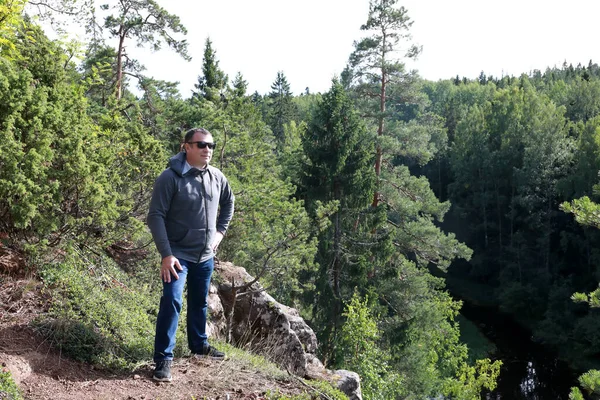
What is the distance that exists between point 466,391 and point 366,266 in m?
5.91

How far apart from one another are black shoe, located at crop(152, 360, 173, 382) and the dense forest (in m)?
0.36

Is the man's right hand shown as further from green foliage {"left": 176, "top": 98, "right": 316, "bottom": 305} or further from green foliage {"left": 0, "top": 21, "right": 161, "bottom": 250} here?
green foliage {"left": 176, "top": 98, "right": 316, "bottom": 305}

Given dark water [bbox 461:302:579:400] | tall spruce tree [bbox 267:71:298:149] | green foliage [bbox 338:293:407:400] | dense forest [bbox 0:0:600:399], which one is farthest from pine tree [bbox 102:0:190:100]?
tall spruce tree [bbox 267:71:298:149]

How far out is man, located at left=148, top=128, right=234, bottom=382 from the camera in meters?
3.95

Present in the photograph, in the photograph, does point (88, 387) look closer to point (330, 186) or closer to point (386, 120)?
point (330, 186)

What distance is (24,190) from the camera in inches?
159

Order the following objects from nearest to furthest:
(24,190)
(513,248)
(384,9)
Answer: (24,190) < (384,9) < (513,248)

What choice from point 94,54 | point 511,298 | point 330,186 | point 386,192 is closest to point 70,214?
point 94,54

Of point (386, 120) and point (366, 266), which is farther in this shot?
point (386, 120)

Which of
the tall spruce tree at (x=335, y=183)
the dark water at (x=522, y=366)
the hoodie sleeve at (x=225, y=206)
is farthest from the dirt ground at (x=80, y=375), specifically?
the dark water at (x=522, y=366)

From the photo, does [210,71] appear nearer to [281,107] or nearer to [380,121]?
[380,121]

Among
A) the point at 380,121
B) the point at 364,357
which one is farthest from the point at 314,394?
the point at 380,121

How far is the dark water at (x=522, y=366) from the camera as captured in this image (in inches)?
882

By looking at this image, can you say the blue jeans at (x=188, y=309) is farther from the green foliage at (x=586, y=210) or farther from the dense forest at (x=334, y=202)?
the green foliage at (x=586, y=210)
